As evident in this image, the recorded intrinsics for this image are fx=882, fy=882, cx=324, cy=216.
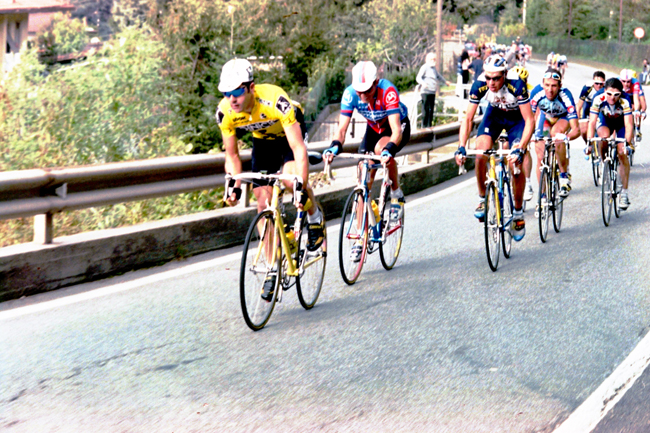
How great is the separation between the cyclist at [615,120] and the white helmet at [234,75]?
21.7 feet

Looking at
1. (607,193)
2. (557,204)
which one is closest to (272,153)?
(557,204)

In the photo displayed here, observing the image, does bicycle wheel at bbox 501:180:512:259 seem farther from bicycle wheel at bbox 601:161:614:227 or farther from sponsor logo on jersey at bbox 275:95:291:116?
sponsor logo on jersey at bbox 275:95:291:116

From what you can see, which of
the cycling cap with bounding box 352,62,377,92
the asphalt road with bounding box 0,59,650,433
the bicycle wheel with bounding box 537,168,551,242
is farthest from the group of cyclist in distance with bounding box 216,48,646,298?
the asphalt road with bounding box 0,59,650,433

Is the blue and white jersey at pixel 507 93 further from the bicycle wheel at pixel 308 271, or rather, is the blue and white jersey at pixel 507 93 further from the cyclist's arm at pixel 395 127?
the bicycle wheel at pixel 308 271

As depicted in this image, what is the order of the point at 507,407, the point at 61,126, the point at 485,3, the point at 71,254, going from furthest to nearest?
the point at 485,3
the point at 61,126
the point at 71,254
the point at 507,407

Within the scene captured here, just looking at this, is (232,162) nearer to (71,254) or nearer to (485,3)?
(71,254)

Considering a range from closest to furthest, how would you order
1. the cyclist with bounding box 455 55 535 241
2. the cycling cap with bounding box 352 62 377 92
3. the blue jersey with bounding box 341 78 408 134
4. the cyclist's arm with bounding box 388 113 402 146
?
1. the cycling cap with bounding box 352 62 377 92
2. the cyclist's arm with bounding box 388 113 402 146
3. the blue jersey with bounding box 341 78 408 134
4. the cyclist with bounding box 455 55 535 241

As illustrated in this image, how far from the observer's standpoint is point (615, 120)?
12586 millimetres

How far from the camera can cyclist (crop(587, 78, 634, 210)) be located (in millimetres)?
11375

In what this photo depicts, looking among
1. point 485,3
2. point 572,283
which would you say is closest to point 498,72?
point 572,283

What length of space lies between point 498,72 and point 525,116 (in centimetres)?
55

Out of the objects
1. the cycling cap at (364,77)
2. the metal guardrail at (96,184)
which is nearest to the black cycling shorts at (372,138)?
the cycling cap at (364,77)

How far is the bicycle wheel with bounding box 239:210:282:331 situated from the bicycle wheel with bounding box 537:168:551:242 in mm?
4427

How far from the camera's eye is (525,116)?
8828mm
